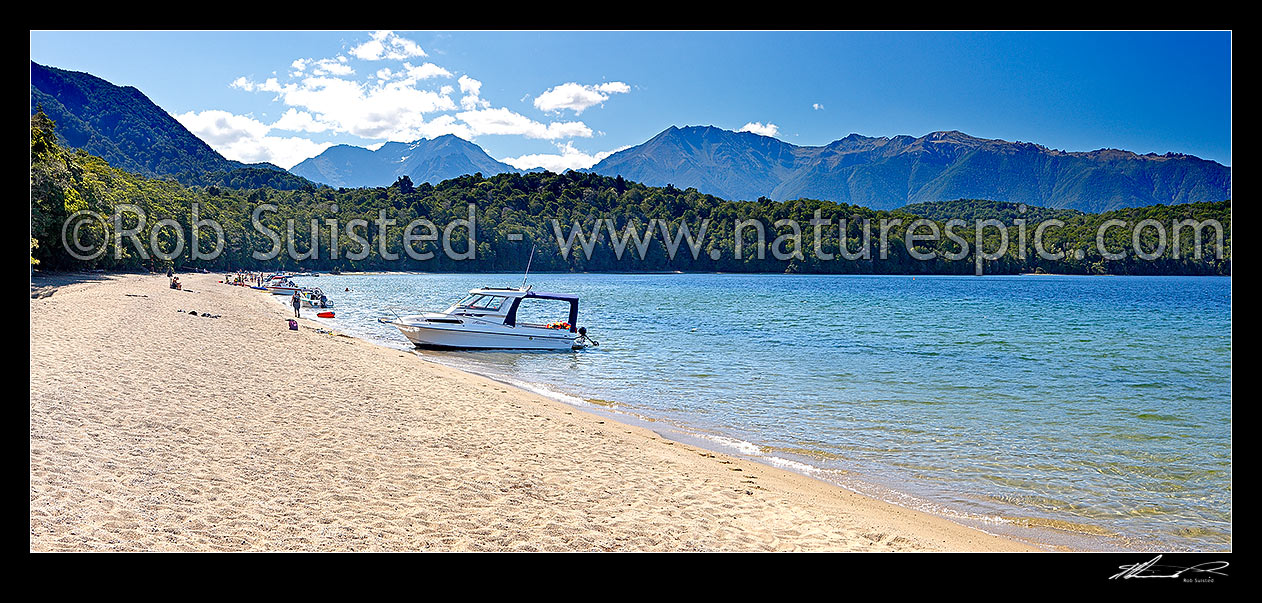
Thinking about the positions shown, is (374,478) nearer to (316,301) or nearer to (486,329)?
(486,329)

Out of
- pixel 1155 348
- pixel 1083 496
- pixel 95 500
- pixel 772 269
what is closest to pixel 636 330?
pixel 1155 348

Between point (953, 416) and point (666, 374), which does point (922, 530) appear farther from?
point (666, 374)

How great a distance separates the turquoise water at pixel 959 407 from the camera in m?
8.78

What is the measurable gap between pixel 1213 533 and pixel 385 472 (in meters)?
8.90

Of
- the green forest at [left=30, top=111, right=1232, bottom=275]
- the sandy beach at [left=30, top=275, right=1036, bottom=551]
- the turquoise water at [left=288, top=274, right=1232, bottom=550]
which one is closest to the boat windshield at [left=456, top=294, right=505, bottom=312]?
the turquoise water at [left=288, top=274, right=1232, bottom=550]

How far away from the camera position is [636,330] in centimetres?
3488

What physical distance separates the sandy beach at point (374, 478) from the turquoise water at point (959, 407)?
156 cm

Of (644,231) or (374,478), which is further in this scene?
(644,231)

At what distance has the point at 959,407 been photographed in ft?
52.1
